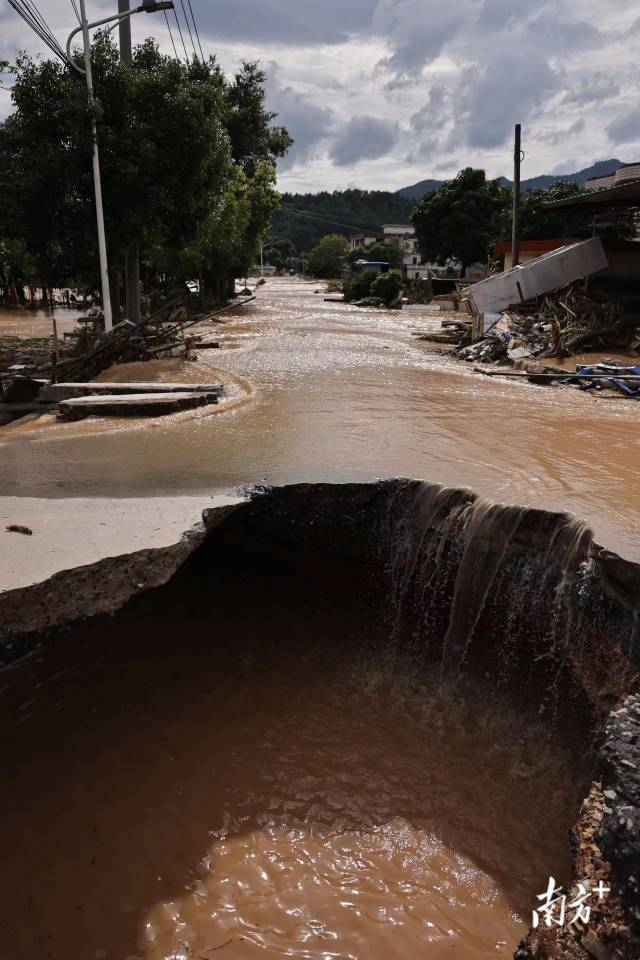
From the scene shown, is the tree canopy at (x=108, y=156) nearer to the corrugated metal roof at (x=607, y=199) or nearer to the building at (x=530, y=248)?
the corrugated metal roof at (x=607, y=199)

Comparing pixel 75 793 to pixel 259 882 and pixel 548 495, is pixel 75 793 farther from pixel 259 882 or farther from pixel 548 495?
pixel 548 495

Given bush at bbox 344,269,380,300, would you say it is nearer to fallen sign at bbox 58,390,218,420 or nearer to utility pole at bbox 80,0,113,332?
utility pole at bbox 80,0,113,332

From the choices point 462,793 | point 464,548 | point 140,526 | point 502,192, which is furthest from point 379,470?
point 502,192

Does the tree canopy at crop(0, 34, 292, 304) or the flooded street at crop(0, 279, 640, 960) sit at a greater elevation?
the tree canopy at crop(0, 34, 292, 304)

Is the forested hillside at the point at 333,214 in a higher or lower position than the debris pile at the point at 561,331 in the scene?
higher

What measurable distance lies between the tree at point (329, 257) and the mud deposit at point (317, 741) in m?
72.9

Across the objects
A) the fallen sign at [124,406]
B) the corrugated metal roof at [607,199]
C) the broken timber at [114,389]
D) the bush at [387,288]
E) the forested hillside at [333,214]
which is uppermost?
the forested hillside at [333,214]

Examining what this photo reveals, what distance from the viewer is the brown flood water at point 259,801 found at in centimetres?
337

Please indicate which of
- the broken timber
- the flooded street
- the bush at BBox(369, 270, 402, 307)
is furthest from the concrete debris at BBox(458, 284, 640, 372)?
the bush at BBox(369, 270, 402, 307)

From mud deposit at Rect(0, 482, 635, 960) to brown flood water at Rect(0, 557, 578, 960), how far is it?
14 millimetres

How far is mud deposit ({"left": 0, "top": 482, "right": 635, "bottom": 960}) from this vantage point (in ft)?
11.3

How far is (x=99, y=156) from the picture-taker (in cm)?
1485

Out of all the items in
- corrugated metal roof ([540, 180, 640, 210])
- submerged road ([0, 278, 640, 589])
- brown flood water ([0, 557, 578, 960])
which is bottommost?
brown flood water ([0, 557, 578, 960])

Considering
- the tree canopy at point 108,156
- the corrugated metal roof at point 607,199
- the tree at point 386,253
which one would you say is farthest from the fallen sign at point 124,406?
the tree at point 386,253
